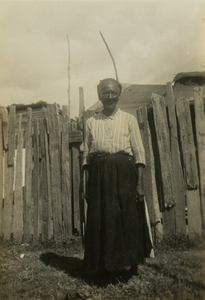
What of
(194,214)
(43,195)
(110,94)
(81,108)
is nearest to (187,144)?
(194,214)

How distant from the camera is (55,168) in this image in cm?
469

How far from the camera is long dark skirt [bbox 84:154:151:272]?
2740mm

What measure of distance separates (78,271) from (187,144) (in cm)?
261

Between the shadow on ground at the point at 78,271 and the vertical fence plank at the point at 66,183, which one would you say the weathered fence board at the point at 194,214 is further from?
the vertical fence plank at the point at 66,183

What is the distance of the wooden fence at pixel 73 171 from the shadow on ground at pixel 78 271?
0.61 metres

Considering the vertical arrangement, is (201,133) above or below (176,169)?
above

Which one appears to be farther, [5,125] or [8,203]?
[5,125]

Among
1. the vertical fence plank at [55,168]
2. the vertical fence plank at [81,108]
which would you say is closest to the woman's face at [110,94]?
the vertical fence plank at [81,108]

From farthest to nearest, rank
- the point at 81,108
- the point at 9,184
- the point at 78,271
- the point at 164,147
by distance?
the point at 81,108 → the point at 9,184 → the point at 164,147 → the point at 78,271

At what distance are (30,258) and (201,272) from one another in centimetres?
256

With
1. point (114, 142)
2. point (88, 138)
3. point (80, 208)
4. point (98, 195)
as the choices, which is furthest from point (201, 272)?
A: point (80, 208)

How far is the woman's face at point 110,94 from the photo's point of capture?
292cm

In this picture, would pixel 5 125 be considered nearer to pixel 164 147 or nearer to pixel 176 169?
pixel 164 147

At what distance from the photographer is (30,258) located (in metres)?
3.92
